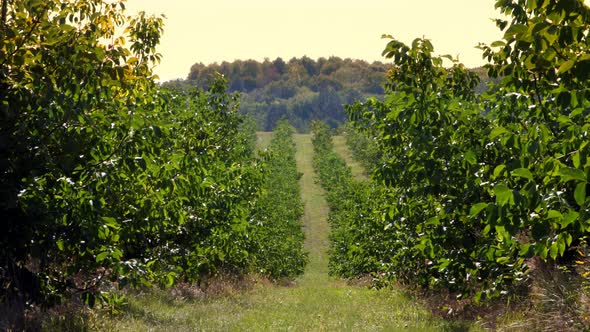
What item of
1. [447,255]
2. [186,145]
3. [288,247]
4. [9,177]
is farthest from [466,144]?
[288,247]

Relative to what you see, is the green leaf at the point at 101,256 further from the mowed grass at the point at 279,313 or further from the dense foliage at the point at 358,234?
the dense foliage at the point at 358,234

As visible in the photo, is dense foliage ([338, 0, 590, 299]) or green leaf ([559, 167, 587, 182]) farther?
dense foliage ([338, 0, 590, 299])

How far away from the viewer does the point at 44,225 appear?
26.4 feet

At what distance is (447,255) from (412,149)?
1.81 meters

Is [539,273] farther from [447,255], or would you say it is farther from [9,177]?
[9,177]

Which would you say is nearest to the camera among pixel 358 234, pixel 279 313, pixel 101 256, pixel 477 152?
pixel 101 256

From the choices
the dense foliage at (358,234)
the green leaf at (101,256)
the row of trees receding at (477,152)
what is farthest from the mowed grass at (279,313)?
the green leaf at (101,256)

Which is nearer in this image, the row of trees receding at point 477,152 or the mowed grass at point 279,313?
the row of trees receding at point 477,152

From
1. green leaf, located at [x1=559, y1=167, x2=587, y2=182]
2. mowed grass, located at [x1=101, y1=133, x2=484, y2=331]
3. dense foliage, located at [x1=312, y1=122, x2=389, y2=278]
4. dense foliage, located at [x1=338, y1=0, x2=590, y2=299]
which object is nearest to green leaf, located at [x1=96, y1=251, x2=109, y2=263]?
mowed grass, located at [x1=101, y1=133, x2=484, y2=331]

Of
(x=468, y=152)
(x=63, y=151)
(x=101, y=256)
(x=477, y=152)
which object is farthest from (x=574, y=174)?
(x=63, y=151)

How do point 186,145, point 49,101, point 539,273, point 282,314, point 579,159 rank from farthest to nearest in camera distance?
point 186,145
point 282,314
point 539,273
point 49,101
point 579,159

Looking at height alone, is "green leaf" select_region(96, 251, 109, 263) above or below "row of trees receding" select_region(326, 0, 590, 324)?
below

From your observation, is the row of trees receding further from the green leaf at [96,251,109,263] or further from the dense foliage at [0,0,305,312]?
the green leaf at [96,251,109,263]

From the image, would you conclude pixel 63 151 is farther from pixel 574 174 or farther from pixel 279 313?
pixel 279 313
